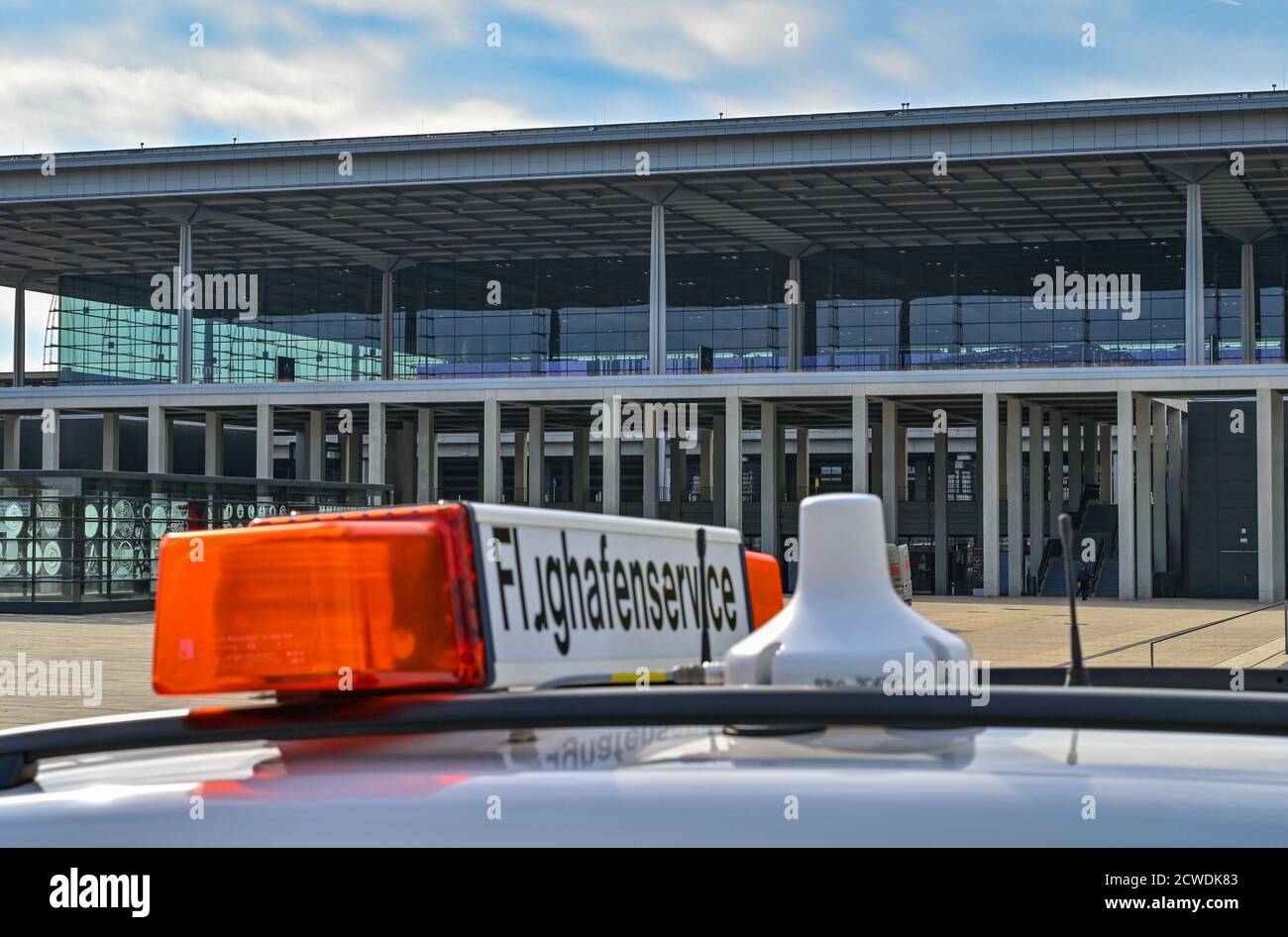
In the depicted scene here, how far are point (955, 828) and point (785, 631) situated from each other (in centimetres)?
81

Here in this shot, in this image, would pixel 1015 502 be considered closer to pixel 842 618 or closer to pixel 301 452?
pixel 301 452

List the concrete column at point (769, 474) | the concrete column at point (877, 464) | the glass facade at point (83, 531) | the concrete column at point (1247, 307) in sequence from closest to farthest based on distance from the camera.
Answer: the glass facade at point (83, 531) < the concrete column at point (769, 474) < the concrete column at point (877, 464) < the concrete column at point (1247, 307)

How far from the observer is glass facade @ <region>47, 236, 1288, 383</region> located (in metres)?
70.1

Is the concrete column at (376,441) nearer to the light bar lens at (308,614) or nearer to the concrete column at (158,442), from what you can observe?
the concrete column at (158,442)

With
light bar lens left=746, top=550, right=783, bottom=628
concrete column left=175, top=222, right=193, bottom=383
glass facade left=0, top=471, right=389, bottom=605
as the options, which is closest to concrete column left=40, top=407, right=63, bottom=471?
concrete column left=175, top=222, right=193, bottom=383

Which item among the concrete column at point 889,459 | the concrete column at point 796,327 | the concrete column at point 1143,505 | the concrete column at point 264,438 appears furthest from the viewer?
the concrete column at point 796,327

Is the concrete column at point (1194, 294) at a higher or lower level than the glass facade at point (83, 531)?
higher

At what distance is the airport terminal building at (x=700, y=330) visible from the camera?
175ft

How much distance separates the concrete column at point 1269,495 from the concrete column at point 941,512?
14107 millimetres

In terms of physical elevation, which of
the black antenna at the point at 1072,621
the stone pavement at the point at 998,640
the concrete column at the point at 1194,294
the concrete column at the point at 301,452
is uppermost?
the concrete column at the point at 1194,294

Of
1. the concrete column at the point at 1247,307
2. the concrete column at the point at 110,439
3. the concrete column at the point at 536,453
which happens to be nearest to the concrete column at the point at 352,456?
the concrete column at the point at 110,439

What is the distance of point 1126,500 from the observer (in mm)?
53844

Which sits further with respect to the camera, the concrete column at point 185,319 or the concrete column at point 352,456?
the concrete column at point 352,456

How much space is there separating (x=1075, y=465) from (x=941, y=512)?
7.69m
